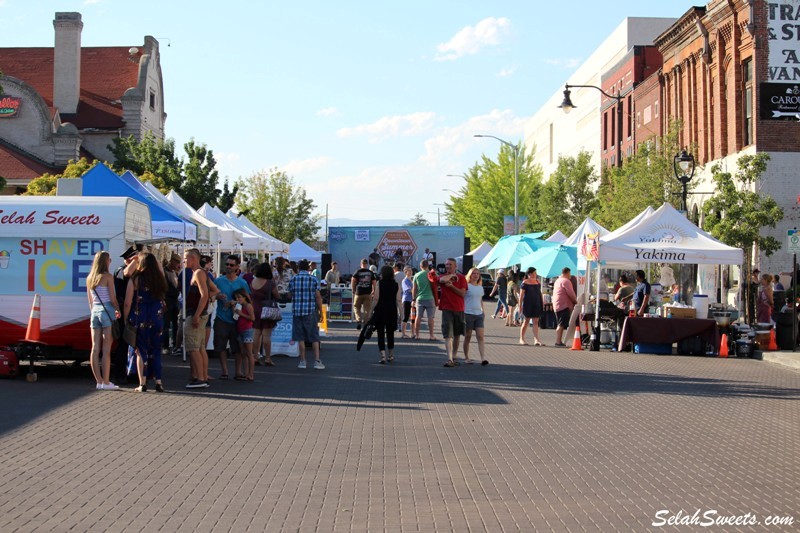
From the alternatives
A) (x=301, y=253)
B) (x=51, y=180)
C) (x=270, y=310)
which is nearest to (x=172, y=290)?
(x=270, y=310)

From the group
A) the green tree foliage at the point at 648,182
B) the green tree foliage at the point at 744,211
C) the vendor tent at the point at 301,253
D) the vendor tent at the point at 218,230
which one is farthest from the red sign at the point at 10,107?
the green tree foliage at the point at 744,211

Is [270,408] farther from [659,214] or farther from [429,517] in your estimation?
[659,214]

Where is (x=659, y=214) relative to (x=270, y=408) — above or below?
above

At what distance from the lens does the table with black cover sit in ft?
74.5

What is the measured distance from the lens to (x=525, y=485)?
831 centimetres

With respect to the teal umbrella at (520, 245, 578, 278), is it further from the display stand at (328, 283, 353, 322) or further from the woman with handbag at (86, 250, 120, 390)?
the woman with handbag at (86, 250, 120, 390)

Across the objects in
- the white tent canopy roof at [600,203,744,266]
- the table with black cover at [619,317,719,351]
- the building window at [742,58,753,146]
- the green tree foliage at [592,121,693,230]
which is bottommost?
the table with black cover at [619,317,719,351]

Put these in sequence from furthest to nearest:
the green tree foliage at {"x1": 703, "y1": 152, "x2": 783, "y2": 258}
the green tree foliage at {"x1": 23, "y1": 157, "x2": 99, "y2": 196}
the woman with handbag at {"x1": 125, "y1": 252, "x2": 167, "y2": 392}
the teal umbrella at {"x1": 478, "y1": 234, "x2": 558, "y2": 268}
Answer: the green tree foliage at {"x1": 23, "y1": 157, "x2": 99, "y2": 196}
the teal umbrella at {"x1": 478, "y1": 234, "x2": 558, "y2": 268}
the green tree foliage at {"x1": 703, "y1": 152, "x2": 783, "y2": 258}
the woman with handbag at {"x1": 125, "y1": 252, "x2": 167, "y2": 392}

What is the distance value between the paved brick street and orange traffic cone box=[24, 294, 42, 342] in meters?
0.70

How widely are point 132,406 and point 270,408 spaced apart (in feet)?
5.37

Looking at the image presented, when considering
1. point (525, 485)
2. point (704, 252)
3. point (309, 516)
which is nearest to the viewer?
point (309, 516)

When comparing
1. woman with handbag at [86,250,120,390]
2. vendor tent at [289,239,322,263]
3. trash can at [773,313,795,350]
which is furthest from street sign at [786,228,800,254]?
vendor tent at [289,239,322,263]

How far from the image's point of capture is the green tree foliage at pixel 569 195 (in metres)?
59.8

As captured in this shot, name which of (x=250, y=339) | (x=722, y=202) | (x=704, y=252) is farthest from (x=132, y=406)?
(x=722, y=202)
